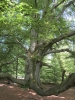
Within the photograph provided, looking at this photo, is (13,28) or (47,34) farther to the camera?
(47,34)

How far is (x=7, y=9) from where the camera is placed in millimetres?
6777

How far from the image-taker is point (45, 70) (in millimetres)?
23094

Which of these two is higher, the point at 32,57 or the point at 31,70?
the point at 32,57

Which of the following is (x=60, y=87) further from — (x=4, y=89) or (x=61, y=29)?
(x=4, y=89)

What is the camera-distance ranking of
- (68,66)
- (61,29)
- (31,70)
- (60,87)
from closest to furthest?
(60,87), (31,70), (61,29), (68,66)

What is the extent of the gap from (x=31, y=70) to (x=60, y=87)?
2737 mm

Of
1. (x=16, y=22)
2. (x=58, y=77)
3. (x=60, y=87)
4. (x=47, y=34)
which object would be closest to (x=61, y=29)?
(x=47, y=34)

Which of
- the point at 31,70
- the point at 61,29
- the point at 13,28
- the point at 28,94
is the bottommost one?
the point at 28,94

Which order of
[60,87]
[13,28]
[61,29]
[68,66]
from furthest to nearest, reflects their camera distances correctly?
[68,66]
[61,29]
[13,28]
[60,87]

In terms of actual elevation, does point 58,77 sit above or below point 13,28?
below

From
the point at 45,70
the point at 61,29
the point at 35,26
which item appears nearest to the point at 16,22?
the point at 35,26

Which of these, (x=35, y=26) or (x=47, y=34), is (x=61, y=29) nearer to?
(x=47, y=34)

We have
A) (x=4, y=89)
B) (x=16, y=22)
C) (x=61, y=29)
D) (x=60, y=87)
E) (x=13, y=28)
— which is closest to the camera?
(x=60, y=87)

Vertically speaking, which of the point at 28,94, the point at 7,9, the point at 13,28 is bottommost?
the point at 28,94
